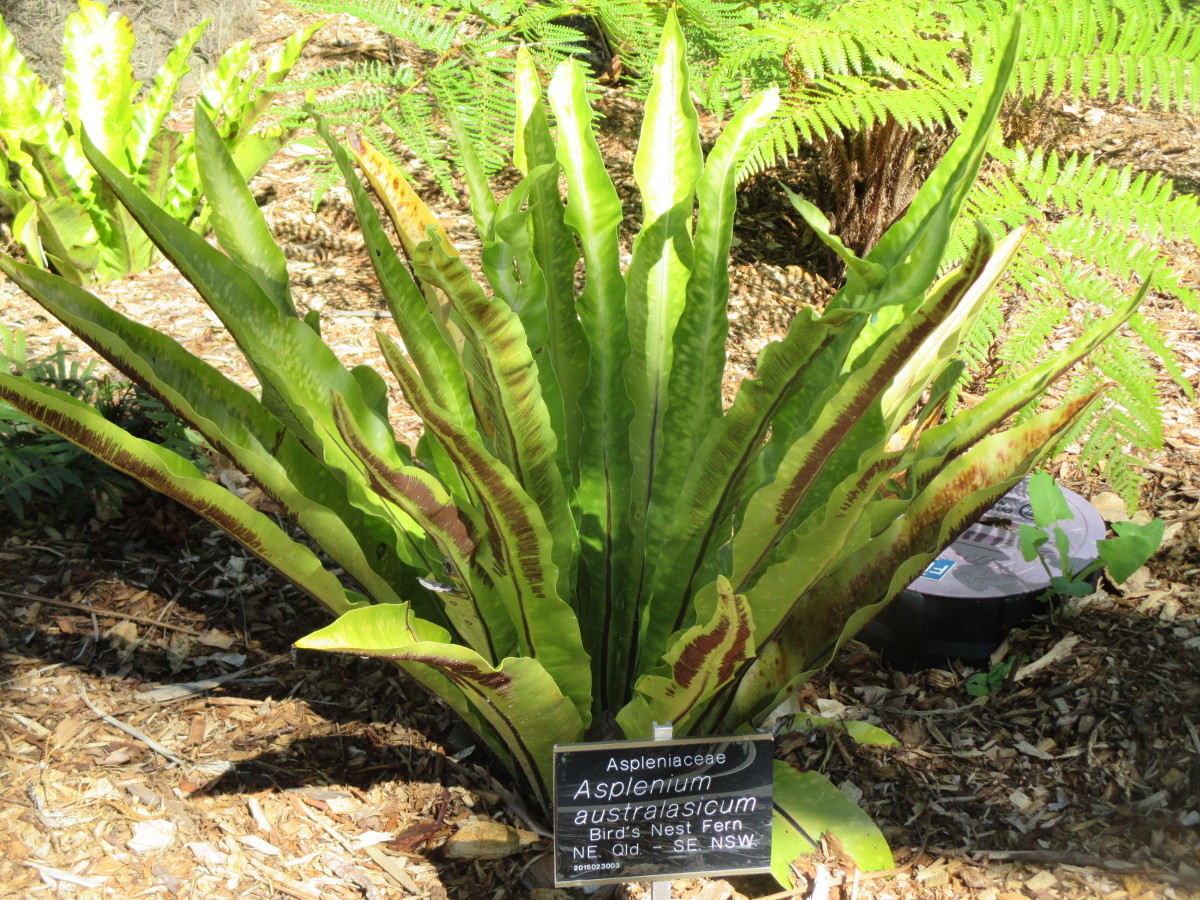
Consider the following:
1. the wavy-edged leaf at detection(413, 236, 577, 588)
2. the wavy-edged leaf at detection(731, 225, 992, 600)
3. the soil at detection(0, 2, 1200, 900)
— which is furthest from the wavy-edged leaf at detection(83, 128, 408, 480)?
the soil at detection(0, 2, 1200, 900)

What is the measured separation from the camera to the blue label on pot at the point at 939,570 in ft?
4.85

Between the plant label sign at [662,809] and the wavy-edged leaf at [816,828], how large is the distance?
77 mm

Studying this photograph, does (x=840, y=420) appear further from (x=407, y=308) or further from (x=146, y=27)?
(x=146, y=27)

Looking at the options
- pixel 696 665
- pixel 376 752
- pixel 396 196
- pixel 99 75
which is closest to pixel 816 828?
pixel 696 665

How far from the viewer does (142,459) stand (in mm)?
868

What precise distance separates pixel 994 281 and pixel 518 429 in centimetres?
55

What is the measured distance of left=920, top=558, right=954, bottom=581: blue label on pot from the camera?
148 cm

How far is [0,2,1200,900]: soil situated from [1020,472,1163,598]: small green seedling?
0.33 feet

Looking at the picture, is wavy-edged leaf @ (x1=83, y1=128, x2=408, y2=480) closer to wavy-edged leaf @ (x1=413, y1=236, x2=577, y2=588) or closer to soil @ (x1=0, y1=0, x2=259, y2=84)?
wavy-edged leaf @ (x1=413, y1=236, x2=577, y2=588)

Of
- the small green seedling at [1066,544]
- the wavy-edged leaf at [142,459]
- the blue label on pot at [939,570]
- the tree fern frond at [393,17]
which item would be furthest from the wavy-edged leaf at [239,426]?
the tree fern frond at [393,17]

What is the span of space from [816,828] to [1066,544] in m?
0.57

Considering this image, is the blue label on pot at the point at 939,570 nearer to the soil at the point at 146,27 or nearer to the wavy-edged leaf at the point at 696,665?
the wavy-edged leaf at the point at 696,665

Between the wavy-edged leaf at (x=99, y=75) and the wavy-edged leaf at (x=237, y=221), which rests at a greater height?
the wavy-edged leaf at (x=99, y=75)

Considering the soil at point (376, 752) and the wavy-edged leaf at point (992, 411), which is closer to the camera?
the wavy-edged leaf at point (992, 411)
